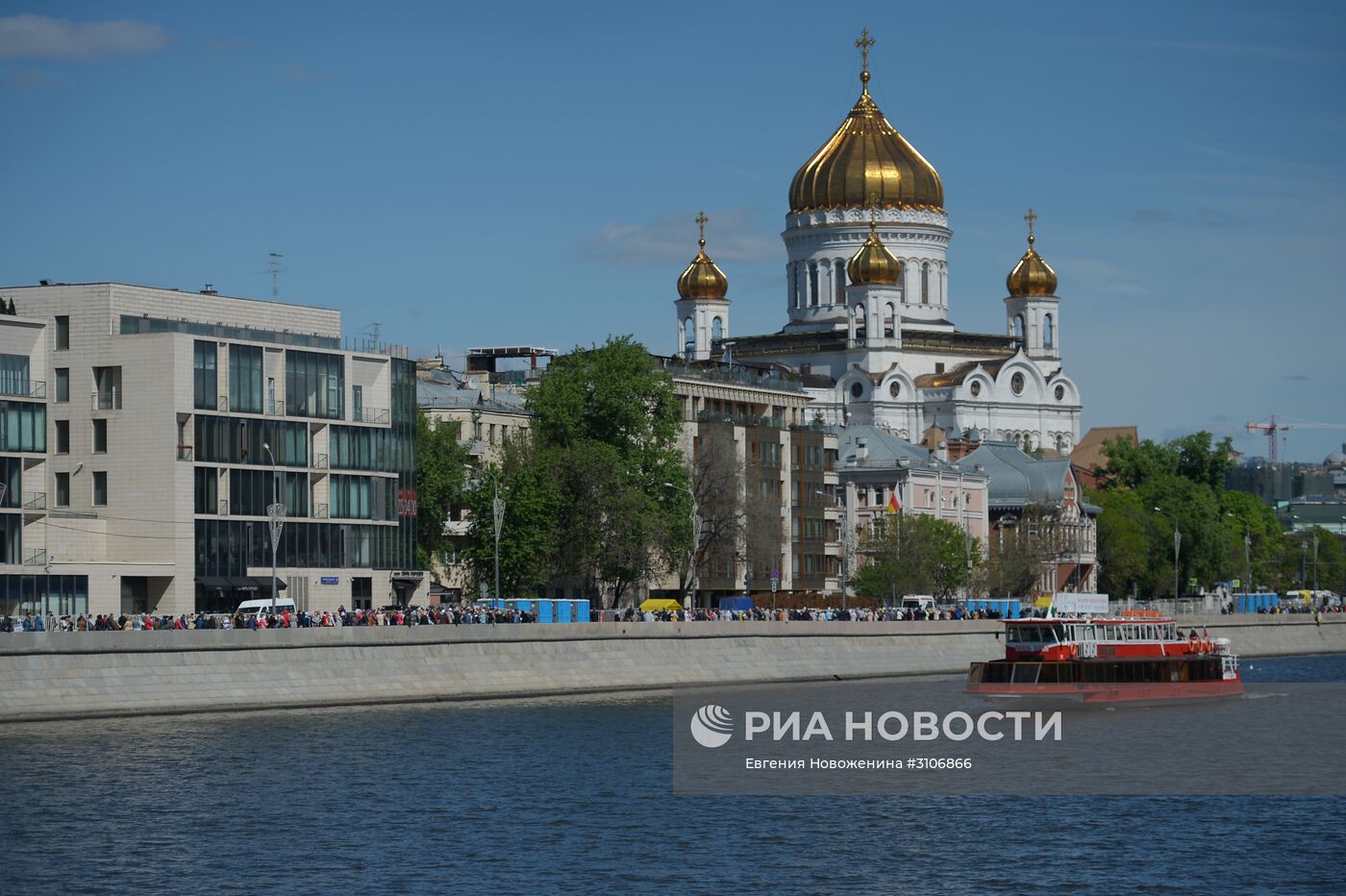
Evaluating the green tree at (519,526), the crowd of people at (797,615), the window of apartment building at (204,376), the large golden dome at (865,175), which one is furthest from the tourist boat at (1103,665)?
the large golden dome at (865,175)

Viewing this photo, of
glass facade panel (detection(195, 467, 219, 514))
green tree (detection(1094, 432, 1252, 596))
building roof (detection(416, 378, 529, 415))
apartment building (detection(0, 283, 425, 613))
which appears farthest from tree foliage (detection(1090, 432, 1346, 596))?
glass facade panel (detection(195, 467, 219, 514))

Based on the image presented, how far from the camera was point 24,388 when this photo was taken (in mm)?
87938

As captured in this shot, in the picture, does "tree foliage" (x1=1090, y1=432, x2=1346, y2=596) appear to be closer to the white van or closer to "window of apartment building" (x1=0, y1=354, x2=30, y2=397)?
the white van

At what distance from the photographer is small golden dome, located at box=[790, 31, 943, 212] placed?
179125 millimetres

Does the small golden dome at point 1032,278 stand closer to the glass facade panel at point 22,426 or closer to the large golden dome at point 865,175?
the large golden dome at point 865,175

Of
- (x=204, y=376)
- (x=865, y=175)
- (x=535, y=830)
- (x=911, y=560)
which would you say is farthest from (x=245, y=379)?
(x=865, y=175)

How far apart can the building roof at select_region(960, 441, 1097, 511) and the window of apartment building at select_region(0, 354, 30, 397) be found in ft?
251

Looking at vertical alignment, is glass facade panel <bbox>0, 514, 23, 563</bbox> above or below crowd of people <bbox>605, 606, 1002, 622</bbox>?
above

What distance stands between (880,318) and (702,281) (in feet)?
45.2

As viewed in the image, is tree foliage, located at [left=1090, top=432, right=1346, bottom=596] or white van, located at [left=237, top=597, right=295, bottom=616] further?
tree foliage, located at [left=1090, top=432, right=1346, bottom=596]

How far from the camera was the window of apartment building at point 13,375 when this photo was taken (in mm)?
87188

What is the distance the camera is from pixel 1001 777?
61.2 meters

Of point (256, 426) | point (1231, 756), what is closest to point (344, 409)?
point (256, 426)

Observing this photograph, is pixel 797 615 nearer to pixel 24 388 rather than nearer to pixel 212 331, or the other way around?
pixel 212 331
